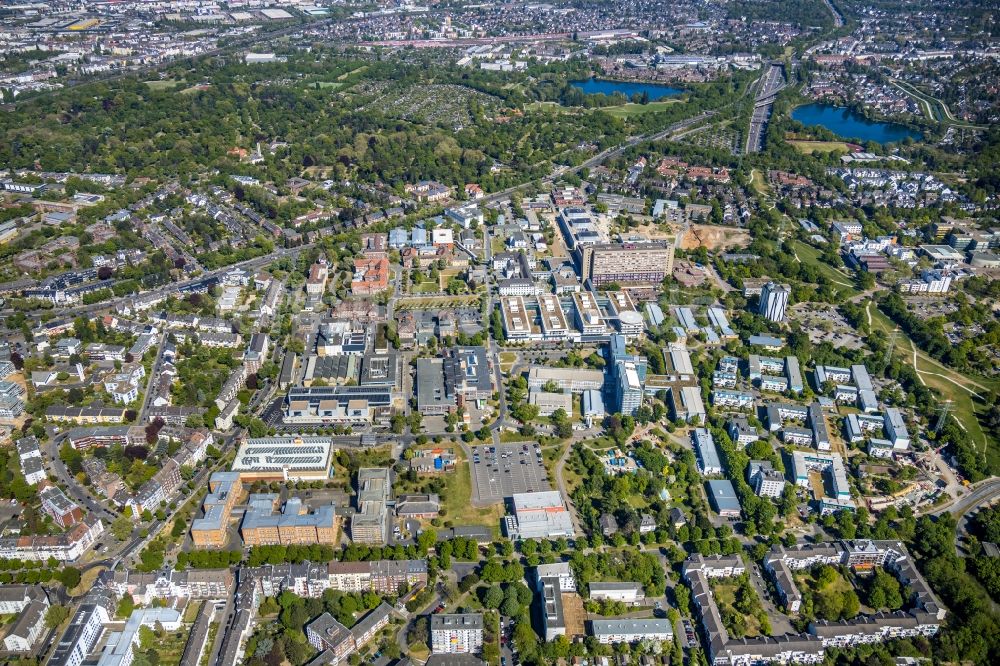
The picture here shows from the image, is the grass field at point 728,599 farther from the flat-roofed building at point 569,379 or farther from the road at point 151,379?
the road at point 151,379

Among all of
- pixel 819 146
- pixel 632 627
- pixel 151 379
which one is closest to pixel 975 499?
pixel 632 627

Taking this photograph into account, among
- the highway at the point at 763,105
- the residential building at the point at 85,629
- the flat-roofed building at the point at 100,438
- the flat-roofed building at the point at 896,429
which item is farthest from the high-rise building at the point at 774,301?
the residential building at the point at 85,629

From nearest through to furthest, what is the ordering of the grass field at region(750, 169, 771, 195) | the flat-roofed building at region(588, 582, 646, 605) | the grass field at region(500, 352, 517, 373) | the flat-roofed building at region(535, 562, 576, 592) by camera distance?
1. the flat-roofed building at region(588, 582, 646, 605)
2. the flat-roofed building at region(535, 562, 576, 592)
3. the grass field at region(500, 352, 517, 373)
4. the grass field at region(750, 169, 771, 195)

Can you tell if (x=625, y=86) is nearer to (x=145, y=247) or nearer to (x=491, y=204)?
(x=491, y=204)

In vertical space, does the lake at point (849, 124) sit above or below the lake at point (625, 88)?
above

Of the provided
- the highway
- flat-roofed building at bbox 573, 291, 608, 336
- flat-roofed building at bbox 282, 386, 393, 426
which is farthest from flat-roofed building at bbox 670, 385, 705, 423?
the highway

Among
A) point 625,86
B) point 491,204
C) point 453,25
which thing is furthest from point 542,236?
point 453,25

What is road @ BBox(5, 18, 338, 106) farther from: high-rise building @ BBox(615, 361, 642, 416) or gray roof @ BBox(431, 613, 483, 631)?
gray roof @ BBox(431, 613, 483, 631)
